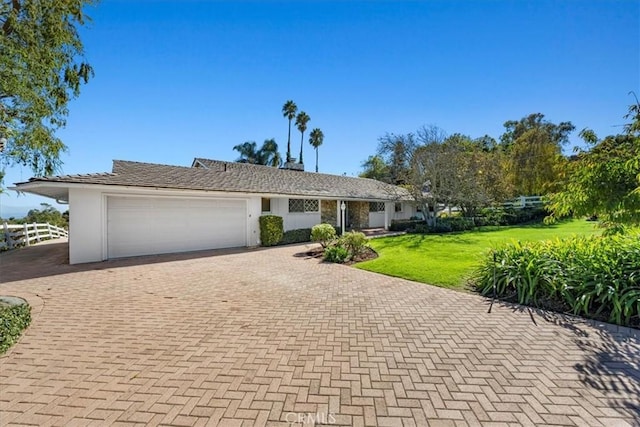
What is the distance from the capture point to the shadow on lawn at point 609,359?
295 cm

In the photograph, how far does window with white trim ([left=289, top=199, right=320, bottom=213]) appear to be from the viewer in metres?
17.9

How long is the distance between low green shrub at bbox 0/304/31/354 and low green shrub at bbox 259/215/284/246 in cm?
966

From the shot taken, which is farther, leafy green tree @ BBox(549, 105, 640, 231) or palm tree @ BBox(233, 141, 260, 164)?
palm tree @ BBox(233, 141, 260, 164)

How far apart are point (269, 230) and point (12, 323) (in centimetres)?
1037

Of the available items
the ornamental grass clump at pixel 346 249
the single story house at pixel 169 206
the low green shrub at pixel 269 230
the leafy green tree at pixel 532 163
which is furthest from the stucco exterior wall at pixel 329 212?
the leafy green tree at pixel 532 163

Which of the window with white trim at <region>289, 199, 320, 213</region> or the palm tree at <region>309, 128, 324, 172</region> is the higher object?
the palm tree at <region>309, 128, 324, 172</region>

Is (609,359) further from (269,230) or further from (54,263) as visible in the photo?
(54,263)

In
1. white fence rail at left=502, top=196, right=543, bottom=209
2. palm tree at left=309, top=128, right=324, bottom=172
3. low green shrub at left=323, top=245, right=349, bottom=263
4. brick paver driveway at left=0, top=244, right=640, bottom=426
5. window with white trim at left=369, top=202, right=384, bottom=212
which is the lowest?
brick paver driveway at left=0, top=244, right=640, bottom=426

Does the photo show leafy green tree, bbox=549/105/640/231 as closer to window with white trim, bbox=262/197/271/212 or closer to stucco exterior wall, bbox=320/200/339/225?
window with white trim, bbox=262/197/271/212

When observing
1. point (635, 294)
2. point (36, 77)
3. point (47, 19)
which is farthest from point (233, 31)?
point (635, 294)

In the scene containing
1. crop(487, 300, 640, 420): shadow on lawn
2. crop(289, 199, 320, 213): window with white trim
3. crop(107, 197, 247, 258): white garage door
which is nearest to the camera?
crop(487, 300, 640, 420): shadow on lawn

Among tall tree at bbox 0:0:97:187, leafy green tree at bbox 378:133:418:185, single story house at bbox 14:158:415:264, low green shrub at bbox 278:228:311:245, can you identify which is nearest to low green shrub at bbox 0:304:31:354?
tall tree at bbox 0:0:97:187

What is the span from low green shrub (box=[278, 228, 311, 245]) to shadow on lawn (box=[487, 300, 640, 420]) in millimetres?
12057

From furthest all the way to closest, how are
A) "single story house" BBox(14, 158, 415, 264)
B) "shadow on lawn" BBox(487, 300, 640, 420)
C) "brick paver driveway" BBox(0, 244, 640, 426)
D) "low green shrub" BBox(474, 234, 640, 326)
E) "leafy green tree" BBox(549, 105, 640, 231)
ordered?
"single story house" BBox(14, 158, 415, 264), "low green shrub" BBox(474, 234, 640, 326), "leafy green tree" BBox(549, 105, 640, 231), "shadow on lawn" BBox(487, 300, 640, 420), "brick paver driveway" BBox(0, 244, 640, 426)
